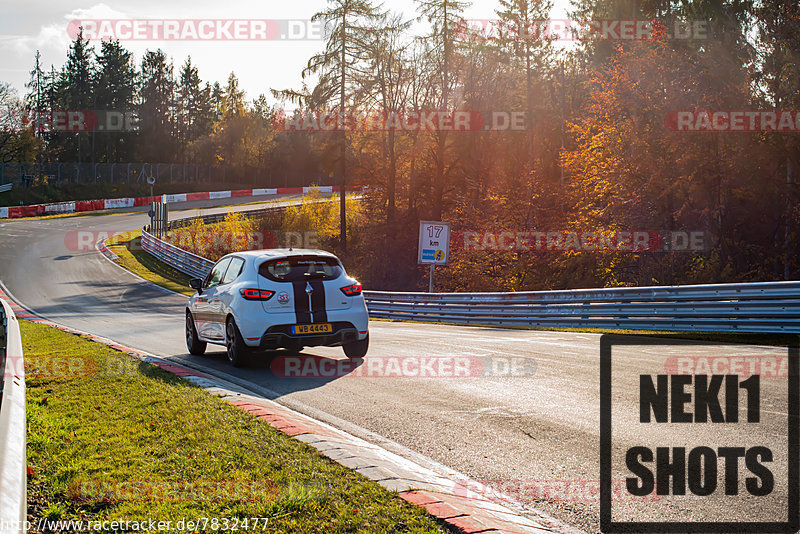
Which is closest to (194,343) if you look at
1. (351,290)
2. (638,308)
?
(351,290)

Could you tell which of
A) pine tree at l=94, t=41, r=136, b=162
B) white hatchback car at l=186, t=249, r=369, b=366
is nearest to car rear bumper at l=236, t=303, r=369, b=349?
white hatchback car at l=186, t=249, r=369, b=366

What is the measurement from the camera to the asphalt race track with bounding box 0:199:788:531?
15.7ft

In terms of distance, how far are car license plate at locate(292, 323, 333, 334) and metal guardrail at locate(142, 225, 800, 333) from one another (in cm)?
790

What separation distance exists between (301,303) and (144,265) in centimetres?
3554

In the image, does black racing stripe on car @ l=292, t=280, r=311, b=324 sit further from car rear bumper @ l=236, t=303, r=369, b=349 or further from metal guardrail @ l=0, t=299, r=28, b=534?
metal guardrail @ l=0, t=299, r=28, b=534

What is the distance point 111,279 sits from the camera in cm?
3734

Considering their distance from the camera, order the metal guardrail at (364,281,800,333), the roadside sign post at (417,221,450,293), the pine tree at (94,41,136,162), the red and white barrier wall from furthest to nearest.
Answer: the pine tree at (94,41,136,162), the red and white barrier wall, the roadside sign post at (417,221,450,293), the metal guardrail at (364,281,800,333)

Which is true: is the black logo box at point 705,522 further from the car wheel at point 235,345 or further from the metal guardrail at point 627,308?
the car wheel at point 235,345

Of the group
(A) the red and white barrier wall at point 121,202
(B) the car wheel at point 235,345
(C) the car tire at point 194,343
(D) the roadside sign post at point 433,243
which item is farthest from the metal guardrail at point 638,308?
(A) the red and white barrier wall at point 121,202

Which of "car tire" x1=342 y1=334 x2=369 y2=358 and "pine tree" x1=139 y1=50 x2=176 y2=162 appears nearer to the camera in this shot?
"car tire" x1=342 y1=334 x2=369 y2=358

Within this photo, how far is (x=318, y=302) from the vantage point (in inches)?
429

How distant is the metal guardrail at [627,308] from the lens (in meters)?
13.2

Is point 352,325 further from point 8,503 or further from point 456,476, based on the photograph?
point 8,503

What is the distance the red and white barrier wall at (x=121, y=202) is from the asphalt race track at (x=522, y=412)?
40.8m
